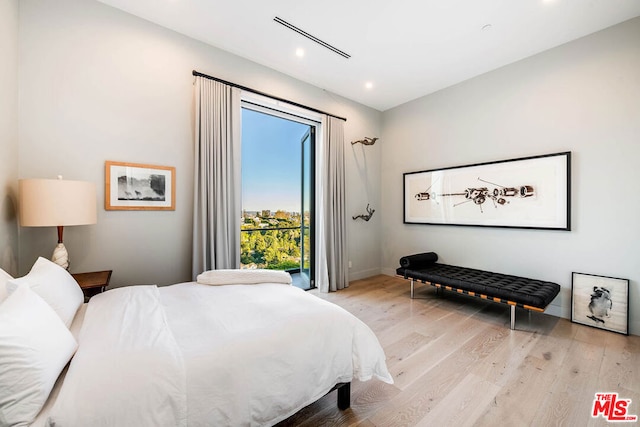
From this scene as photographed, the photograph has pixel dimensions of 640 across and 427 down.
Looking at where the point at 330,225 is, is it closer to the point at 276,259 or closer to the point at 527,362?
the point at 276,259

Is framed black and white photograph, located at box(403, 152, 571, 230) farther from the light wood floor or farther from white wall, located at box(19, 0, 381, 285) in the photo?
white wall, located at box(19, 0, 381, 285)

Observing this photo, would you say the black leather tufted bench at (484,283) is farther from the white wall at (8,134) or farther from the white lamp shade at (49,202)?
the white wall at (8,134)

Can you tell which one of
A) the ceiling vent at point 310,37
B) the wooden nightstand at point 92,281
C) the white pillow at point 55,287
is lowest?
the wooden nightstand at point 92,281

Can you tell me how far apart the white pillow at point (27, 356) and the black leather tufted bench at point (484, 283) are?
3.39 m

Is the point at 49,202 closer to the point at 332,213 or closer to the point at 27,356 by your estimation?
the point at 27,356

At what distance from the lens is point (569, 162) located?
9.53 feet

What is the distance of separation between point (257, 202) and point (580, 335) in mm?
4577

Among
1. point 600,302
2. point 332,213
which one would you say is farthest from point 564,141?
point 332,213

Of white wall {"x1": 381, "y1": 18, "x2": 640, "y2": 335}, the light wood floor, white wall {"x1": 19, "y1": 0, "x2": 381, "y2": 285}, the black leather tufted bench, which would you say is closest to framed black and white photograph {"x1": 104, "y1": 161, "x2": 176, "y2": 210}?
white wall {"x1": 19, "y1": 0, "x2": 381, "y2": 285}

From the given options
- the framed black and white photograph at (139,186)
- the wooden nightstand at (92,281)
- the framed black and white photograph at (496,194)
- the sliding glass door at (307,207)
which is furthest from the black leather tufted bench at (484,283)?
the wooden nightstand at (92,281)

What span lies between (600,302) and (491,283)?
100cm

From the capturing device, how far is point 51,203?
6.20 feet

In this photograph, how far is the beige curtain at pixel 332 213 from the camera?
13.1ft

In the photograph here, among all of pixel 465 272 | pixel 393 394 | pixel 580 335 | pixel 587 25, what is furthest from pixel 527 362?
pixel 587 25
